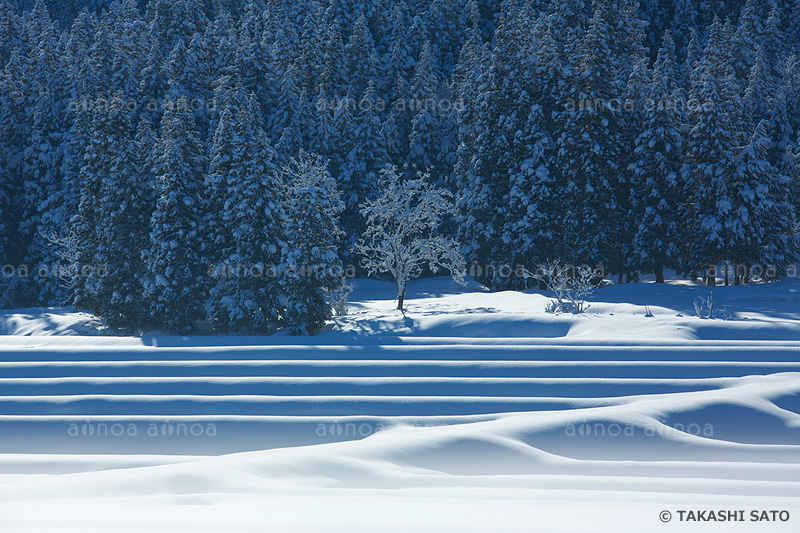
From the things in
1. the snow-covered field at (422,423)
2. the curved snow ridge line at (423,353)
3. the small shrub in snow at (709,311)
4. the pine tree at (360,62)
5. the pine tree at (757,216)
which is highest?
the pine tree at (360,62)

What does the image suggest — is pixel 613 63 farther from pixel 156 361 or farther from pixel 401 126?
pixel 156 361

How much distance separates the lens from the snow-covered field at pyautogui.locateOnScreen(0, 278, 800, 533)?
9.55m

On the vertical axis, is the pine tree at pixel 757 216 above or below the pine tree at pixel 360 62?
below

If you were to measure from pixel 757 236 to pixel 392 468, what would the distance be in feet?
86.1

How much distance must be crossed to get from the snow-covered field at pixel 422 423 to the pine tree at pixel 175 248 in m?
1.62

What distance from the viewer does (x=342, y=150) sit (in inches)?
1759

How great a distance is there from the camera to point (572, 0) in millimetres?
44719

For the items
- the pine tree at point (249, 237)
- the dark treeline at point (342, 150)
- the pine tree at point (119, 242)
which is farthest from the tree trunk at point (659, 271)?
the pine tree at point (119, 242)

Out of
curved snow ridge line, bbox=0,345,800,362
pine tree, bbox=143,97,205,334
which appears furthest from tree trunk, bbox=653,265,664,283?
pine tree, bbox=143,97,205,334

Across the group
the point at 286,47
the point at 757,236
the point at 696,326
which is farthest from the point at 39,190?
the point at 757,236

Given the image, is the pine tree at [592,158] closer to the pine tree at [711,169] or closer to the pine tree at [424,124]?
the pine tree at [711,169]

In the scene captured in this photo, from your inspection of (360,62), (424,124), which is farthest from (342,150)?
(360,62)

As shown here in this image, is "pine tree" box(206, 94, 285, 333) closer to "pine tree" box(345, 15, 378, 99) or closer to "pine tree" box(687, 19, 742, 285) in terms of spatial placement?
"pine tree" box(687, 19, 742, 285)

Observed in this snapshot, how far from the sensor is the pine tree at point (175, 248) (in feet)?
86.1
